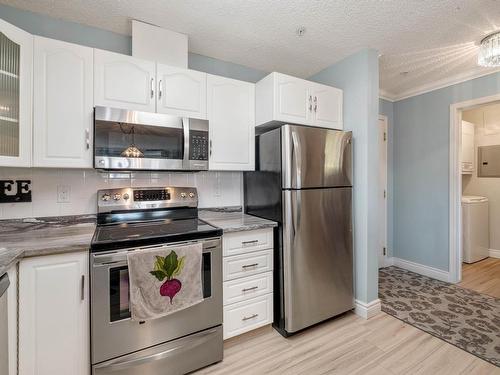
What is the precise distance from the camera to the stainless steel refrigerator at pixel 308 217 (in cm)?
192

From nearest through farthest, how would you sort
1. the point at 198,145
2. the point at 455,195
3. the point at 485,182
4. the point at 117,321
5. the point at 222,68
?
the point at 117,321
the point at 198,145
the point at 222,68
the point at 455,195
the point at 485,182

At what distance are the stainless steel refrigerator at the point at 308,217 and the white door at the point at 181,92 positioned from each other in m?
0.63

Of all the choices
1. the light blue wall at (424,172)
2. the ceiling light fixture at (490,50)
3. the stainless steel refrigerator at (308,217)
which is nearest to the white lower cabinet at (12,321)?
the stainless steel refrigerator at (308,217)

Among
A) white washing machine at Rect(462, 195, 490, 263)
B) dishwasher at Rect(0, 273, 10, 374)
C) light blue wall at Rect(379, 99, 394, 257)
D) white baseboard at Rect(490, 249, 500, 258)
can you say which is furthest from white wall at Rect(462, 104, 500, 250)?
dishwasher at Rect(0, 273, 10, 374)

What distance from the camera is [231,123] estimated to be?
7.14 ft

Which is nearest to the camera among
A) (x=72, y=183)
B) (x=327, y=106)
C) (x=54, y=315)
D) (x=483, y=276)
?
(x=54, y=315)

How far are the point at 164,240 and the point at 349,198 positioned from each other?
1.61m

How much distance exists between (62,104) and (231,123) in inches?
47.6

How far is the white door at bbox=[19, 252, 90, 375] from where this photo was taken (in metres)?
1.24

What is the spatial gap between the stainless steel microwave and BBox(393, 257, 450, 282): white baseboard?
10.4 feet

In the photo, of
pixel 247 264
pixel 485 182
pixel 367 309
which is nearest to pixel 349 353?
pixel 367 309

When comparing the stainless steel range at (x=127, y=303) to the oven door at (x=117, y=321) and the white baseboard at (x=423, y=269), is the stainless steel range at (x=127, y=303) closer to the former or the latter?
the oven door at (x=117, y=321)

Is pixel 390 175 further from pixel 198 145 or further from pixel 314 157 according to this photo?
pixel 198 145

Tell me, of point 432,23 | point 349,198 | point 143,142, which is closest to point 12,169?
point 143,142
